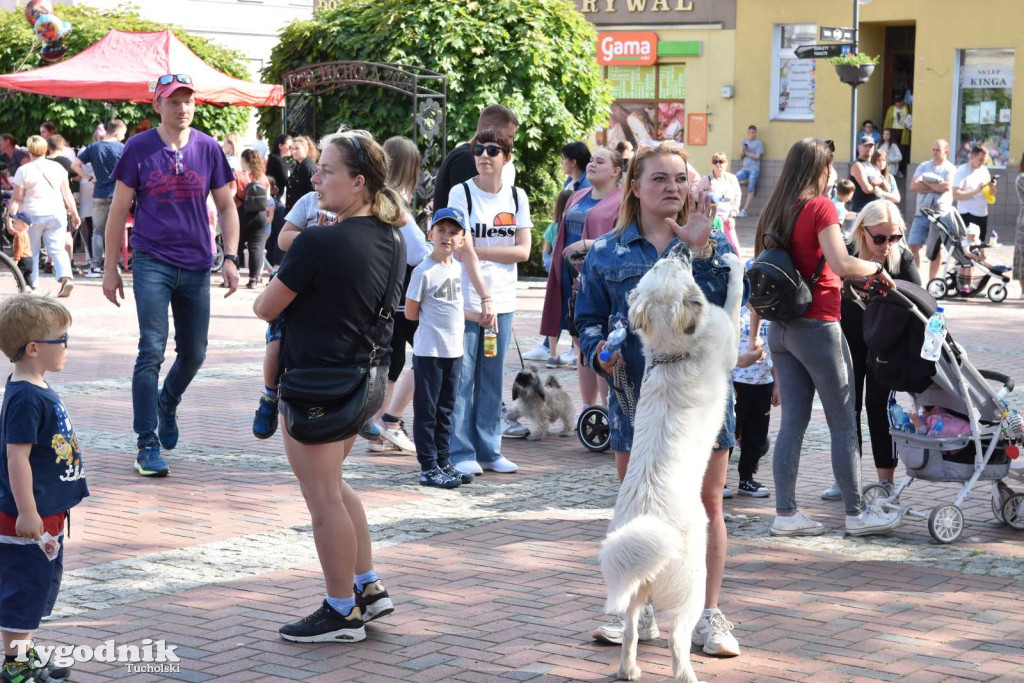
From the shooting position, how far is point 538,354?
40.9ft

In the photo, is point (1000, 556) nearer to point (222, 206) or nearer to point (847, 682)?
point (847, 682)

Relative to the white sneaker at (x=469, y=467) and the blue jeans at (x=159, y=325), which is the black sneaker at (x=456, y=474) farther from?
the blue jeans at (x=159, y=325)

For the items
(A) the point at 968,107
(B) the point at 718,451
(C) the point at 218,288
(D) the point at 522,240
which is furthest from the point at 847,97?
(B) the point at 718,451

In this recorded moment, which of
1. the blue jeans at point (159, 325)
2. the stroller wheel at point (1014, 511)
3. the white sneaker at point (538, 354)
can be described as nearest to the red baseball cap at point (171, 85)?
the blue jeans at point (159, 325)

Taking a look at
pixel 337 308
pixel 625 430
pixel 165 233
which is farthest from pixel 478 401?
pixel 337 308

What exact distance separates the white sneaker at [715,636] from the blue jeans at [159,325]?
4.01 meters

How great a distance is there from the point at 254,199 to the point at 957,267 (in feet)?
31.7

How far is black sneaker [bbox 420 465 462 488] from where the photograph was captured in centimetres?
763

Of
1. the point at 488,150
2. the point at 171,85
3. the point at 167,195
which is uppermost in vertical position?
the point at 171,85

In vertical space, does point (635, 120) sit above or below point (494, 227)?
above

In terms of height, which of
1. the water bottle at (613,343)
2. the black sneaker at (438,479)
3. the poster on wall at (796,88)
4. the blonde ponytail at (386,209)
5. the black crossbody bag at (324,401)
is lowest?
the black sneaker at (438,479)

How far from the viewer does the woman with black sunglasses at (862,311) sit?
22.9 ft

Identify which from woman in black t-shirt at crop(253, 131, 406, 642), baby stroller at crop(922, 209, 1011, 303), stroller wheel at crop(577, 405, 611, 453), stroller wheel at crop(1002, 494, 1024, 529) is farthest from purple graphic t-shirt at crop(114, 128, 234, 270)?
baby stroller at crop(922, 209, 1011, 303)

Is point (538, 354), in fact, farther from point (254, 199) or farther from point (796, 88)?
point (796, 88)
